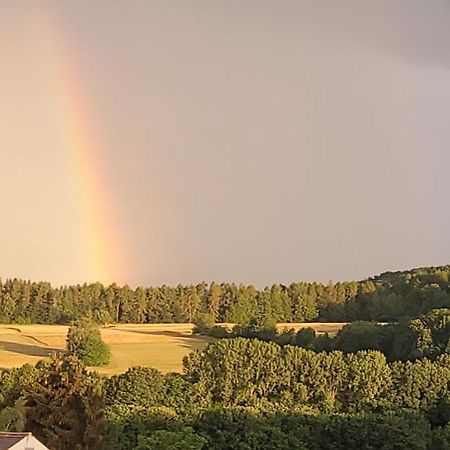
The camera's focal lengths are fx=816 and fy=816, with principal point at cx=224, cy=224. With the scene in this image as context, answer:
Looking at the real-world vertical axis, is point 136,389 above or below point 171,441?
above

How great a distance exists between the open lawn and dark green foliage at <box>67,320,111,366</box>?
8.9 inches

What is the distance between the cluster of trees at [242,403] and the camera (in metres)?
10.2

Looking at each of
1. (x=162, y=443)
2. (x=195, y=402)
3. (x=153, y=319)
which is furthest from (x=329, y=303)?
(x=162, y=443)

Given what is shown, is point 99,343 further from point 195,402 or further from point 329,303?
point 329,303

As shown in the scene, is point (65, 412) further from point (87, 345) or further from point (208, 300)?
point (208, 300)

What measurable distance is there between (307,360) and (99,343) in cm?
773

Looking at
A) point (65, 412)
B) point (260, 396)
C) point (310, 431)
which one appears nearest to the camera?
point (65, 412)

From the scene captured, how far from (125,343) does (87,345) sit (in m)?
2.09

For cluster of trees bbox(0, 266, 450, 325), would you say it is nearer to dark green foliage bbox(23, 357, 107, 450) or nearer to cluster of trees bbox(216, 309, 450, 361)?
cluster of trees bbox(216, 309, 450, 361)

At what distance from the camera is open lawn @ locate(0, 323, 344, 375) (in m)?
19.3

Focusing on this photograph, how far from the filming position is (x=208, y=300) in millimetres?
28375

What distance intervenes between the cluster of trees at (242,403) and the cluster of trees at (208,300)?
35.4ft

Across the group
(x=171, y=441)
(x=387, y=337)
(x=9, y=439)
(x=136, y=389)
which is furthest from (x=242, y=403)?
(x=9, y=439)

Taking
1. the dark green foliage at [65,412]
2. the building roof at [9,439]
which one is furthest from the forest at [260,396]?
the building roof at [9,439]
